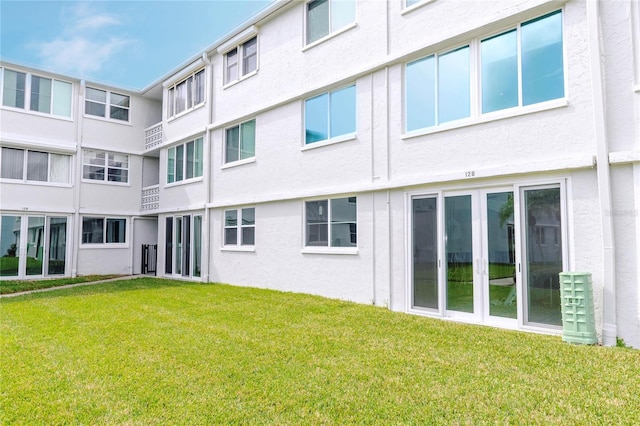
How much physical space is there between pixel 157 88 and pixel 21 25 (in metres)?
5.59

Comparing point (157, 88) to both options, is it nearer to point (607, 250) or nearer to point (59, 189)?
point (59, 189)

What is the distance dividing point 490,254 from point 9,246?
1840 centimetres

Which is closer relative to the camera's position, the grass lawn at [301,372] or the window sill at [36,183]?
the grass lawn at [301,372]

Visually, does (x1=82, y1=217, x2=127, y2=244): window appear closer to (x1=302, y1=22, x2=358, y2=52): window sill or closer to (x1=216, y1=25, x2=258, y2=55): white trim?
(x1=216, y1=25, x2=258, y2=55): white trim

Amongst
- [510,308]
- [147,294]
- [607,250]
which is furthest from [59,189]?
[607,250]

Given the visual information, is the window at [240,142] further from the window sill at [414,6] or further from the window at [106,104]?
the window at [106,104]

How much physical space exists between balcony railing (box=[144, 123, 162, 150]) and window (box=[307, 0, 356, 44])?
10496 mm

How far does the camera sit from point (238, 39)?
14445 mm

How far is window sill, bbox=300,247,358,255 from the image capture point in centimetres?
1044

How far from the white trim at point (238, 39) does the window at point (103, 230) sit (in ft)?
33.1

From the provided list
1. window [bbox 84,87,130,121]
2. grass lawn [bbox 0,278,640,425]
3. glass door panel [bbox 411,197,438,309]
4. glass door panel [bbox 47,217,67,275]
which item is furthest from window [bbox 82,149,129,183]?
glass door panel [bbox 411,197,438,309]

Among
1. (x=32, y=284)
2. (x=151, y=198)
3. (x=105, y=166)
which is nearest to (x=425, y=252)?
(x=32, y=284)

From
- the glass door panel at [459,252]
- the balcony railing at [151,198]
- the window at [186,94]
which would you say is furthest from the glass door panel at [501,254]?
the balcony railing at [151,198]

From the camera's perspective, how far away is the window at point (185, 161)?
1678 cm
